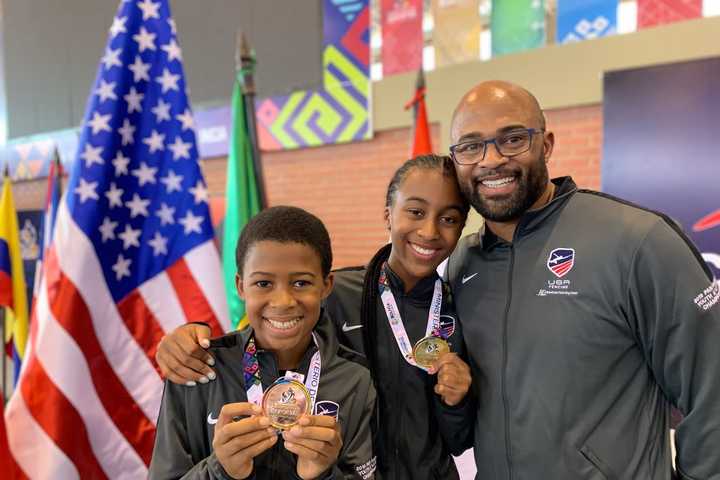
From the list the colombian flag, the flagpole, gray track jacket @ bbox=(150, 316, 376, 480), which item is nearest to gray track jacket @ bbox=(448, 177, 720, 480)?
gray track jacket @ bbox=(150, 316, 376, 480)

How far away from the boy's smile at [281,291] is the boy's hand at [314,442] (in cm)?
27

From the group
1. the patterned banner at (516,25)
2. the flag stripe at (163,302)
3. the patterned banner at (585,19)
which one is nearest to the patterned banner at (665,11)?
the patterned banner at (585,19)

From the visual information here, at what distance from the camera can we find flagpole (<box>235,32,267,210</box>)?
3.04m

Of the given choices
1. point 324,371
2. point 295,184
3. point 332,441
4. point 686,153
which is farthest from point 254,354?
point 295,184

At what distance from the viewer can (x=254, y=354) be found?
1.34 m

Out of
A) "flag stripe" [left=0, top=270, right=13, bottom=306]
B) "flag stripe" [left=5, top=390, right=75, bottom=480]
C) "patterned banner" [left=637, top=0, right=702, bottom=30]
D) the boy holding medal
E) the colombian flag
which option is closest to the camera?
the boy holding medal

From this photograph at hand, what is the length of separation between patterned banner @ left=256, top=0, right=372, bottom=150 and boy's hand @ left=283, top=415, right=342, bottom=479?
16.3 feet

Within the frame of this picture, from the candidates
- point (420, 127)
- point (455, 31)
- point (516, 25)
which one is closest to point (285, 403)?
point (420, 127)

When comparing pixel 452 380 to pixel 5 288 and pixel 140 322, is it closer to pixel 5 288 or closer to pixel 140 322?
pixel 140 322

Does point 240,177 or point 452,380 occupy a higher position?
point 240,177

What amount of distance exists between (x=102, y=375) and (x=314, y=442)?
1.30 m

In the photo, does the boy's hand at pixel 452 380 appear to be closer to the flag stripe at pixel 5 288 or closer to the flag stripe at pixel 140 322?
the flag stripe at pixel 140 322

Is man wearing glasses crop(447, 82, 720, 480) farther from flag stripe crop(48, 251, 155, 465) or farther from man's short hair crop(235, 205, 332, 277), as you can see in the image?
flag stripe crop(48, 251, 155, 465)

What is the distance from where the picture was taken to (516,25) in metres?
4.93
